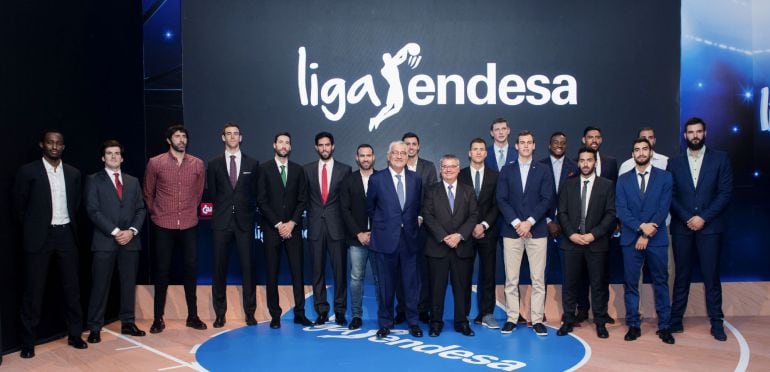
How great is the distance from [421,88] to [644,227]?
2.92m

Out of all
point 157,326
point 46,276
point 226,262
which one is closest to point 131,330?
point 157,326

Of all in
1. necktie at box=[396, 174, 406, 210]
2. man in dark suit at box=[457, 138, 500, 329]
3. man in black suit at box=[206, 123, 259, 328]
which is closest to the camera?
necktie at box=[396, 174, 406, 210]

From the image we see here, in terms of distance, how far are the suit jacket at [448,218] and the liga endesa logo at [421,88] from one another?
1818mm

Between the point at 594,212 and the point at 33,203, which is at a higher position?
the point at 33,203

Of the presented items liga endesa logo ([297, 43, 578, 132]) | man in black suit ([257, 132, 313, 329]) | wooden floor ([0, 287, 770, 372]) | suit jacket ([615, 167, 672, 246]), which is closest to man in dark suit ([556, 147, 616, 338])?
suit jacket ([615, 167, 672, 246])

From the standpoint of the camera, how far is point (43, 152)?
5.34 meters

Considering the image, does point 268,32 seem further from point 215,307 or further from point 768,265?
point 768,265

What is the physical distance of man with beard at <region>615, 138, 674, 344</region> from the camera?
17.7ft

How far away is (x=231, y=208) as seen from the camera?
599cm

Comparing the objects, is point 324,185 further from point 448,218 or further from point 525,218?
point 525,218

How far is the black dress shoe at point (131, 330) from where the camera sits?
582 centimetres

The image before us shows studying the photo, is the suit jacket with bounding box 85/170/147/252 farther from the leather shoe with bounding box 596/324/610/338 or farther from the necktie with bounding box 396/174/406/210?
the leather shoe with bounding box 596/324/610/338

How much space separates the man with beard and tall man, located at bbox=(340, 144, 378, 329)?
2.27m

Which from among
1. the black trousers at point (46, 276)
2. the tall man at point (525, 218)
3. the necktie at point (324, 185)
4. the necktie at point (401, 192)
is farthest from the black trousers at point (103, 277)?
the tall man at point (525, 218)
